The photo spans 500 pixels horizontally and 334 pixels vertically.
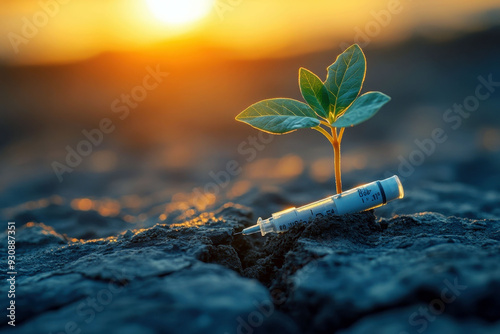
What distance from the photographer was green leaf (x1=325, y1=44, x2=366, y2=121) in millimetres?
1995

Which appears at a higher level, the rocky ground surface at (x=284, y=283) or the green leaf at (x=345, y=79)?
the green leaf at (x=345, y=79)

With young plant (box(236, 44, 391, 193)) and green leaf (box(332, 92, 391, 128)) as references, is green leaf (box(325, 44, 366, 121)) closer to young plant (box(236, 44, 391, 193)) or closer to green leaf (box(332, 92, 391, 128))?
young plant (box(236, 44, 391, 193))

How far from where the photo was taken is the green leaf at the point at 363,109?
5.63 feet

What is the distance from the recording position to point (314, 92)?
2.07 meters

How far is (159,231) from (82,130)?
6726mm

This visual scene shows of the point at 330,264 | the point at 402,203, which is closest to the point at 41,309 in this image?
the point at 330,264

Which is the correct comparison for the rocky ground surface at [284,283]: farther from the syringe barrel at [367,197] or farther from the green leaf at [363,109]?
the green leaf at [363,109]

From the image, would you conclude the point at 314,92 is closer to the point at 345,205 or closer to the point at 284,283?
the point at 345,205

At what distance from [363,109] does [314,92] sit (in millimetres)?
345

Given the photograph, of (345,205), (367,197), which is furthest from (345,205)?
(367,197)

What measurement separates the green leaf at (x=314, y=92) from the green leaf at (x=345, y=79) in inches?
1.2

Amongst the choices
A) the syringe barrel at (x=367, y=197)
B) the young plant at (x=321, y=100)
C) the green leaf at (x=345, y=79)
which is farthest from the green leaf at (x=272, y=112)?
the syringe barrel at (x=367, y=197)

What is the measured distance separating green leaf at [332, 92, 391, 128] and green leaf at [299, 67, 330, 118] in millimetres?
185

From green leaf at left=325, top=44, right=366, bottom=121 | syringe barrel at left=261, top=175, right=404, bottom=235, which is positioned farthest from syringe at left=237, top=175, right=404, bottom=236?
green leaf at left=325, top=44, right=366, bottom=121
